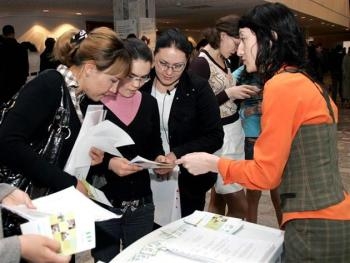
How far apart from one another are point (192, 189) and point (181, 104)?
1.50 ft

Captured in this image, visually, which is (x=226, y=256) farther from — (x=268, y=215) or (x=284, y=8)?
(x=268, y=215)

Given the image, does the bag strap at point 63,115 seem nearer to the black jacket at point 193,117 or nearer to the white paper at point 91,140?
the white paper at point 91,140

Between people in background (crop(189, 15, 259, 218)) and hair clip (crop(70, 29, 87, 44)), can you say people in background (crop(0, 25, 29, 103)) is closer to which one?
people in background (crop(189, 15, 259, 218))

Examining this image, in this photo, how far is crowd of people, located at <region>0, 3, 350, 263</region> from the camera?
4.03 feet

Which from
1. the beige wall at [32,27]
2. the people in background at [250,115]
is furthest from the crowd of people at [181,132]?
the beige wall at [32,27]

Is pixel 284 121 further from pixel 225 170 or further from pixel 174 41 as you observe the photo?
pixel 174 41

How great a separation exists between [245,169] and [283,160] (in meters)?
0.13

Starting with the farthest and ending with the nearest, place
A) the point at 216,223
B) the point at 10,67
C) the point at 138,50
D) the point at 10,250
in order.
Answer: the point at 10,67, the point at 138,50, the point at 216,223, the point at 10,250

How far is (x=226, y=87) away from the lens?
2.92m

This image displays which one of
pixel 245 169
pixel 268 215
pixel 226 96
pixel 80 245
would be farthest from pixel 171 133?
pixel 268 215

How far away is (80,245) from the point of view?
1157 mm

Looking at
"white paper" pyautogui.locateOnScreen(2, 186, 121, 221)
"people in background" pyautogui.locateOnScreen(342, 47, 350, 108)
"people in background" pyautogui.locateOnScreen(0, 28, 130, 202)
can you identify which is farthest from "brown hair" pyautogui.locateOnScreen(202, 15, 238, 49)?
"people in background" pyautogui.locateOnScreen(342, 47, 350, 108)

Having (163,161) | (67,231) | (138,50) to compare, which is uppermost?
(138,50)

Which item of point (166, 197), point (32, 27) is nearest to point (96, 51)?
point (166, 197)
